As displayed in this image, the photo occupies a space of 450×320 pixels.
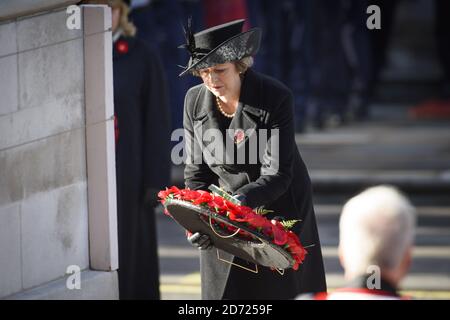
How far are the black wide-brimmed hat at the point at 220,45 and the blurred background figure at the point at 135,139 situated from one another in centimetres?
175

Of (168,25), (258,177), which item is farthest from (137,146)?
(168,25)

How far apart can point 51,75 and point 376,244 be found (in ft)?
9.17

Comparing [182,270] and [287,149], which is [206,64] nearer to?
[287,149]

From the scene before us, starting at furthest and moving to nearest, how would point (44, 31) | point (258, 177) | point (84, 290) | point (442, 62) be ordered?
point (442, 62)
point (84, 290)
point (44, 31)
point (258, 177)

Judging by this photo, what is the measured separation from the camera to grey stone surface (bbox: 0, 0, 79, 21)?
6000mm

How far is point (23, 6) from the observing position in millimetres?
6090

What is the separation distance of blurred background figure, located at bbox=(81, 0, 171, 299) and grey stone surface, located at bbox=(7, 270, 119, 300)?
861 mm

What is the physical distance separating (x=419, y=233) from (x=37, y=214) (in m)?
→ 6.09

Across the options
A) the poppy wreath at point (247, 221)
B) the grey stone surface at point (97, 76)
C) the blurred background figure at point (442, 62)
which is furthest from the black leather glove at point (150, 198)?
the blurred background figure at point (442, 62)

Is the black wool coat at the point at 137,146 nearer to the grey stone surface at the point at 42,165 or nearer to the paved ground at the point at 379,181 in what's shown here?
the grey stone surface at the point at 42,165

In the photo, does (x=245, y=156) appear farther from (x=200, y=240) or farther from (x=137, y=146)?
(x=137, y=146)

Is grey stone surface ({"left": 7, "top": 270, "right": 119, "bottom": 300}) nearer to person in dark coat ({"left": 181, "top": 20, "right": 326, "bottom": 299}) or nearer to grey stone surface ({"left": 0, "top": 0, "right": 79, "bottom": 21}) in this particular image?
person in dark coat ({"left": 181, "top": 20, "right": 326, "bottom": 299})

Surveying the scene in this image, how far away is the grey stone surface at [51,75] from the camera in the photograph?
6191 millimetres

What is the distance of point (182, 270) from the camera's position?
10344 millimetres
